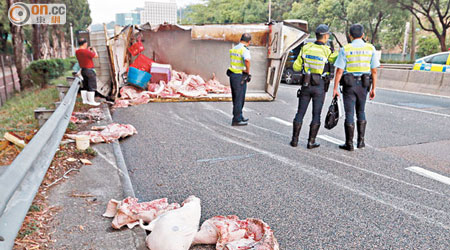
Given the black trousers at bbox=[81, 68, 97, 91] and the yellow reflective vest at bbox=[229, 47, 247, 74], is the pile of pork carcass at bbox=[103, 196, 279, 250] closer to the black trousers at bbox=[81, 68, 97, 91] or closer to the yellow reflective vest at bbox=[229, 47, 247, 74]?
the yellow reflective vest at bbox=[229, 47, 247, 74]

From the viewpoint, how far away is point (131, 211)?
2889mm

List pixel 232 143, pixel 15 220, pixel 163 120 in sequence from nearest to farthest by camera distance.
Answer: pixel 15 220 < pixel 232 143 < pixel 163 120

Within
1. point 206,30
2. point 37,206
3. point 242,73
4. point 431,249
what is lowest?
point 431,249

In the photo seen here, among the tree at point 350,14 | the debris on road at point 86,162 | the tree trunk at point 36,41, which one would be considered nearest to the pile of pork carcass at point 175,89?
the debris on road at point 86,162

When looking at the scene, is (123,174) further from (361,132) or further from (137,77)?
(137,77)

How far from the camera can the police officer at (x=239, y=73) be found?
7.02 meters

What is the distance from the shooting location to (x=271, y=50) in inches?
412

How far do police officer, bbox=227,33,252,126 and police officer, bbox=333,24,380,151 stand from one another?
2.08 m

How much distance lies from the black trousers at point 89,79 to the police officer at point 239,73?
3944 mm

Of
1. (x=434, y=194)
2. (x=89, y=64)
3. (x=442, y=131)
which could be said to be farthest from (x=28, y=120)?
(x=442, y=131)

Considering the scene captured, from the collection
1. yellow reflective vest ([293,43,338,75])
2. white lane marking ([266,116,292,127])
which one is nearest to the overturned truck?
white lane marking ([266,116,292,127])

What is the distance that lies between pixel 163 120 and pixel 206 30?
4.28 metres

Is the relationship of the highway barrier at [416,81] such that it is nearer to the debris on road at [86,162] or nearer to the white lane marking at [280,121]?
the white lane marking at [280,121]

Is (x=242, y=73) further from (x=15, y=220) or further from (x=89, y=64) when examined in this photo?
(x=15, y=220)
